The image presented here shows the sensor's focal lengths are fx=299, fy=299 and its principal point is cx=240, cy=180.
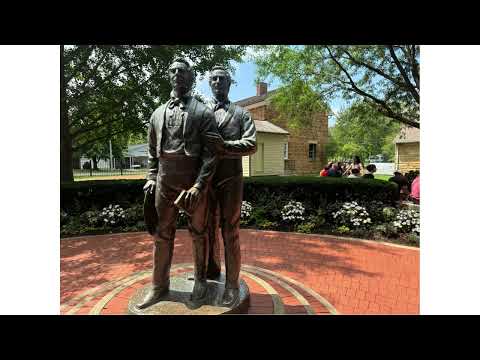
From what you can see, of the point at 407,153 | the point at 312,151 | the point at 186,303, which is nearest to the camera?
the point at 186,303

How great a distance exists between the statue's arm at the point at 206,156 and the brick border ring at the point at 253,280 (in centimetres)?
184

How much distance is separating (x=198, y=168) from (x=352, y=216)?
19.7 feet

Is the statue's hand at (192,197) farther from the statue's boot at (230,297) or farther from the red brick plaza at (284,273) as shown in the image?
the red brick plaza at (284,273)

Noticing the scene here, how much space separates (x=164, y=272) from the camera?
3303 mm

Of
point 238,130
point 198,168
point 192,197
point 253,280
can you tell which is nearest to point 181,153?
point 198,168

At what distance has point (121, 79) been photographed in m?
9.53

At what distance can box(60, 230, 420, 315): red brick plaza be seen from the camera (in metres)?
3.83

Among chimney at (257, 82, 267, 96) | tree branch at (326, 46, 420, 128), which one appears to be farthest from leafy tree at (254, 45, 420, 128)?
chimney at (257, 82, 267, 96)

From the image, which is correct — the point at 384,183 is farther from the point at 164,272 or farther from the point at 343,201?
the point at 164,272

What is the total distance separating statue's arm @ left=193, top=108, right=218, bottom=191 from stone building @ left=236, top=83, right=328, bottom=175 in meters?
17.6

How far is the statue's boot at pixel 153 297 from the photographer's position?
3156mm

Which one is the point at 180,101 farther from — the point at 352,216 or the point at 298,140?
the point at 298,140

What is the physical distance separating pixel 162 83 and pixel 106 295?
7.00 m

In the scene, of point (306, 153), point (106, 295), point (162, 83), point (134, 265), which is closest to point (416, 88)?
point (162, 83)
